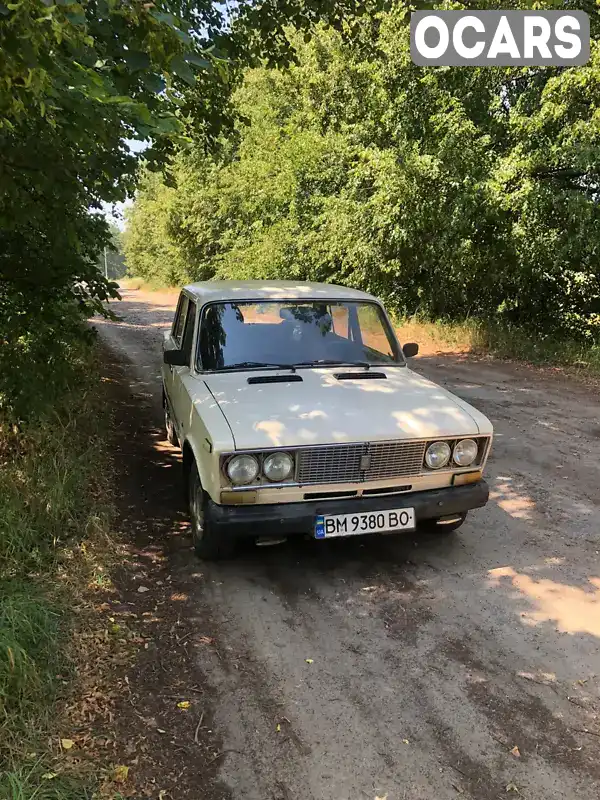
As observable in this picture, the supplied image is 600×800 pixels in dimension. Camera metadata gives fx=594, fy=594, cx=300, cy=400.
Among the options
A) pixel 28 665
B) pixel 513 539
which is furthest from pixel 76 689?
pixel 513 539

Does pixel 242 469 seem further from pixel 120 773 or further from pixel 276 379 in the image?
pixel 120 773

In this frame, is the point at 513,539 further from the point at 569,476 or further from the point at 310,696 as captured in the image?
the point at 310,696

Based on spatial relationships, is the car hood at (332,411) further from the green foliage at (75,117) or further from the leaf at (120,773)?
the leaf at (120,773)

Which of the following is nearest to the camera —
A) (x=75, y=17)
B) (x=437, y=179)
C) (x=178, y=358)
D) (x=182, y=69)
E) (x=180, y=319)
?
(x=75, y=17)

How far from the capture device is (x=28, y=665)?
266 cm

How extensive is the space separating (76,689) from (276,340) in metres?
2.77

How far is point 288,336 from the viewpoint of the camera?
4.70m

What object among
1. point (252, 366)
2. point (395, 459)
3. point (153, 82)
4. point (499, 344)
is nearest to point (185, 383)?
point (252, 366)

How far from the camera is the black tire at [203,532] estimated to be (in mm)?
3624

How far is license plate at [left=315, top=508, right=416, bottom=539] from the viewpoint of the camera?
361cm

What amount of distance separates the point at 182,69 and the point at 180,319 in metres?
3.97

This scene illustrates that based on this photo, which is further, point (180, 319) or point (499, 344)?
point (499, 344)

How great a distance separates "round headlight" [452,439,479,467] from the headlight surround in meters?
1.34

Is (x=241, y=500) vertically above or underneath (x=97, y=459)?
above
